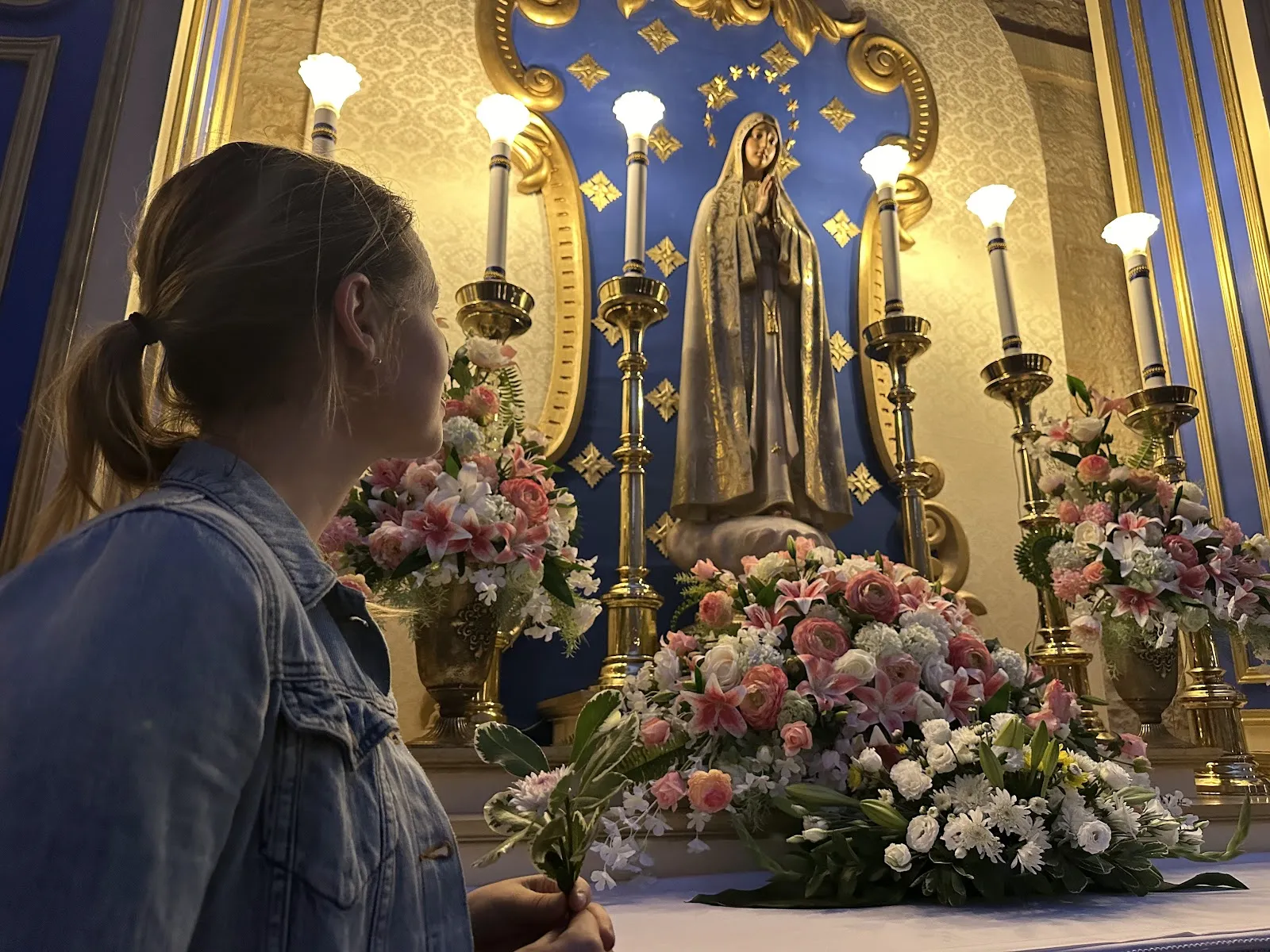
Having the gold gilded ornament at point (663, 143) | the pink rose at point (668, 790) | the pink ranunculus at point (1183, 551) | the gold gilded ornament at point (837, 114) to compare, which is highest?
the gold gilded ornament at point (837, 114)

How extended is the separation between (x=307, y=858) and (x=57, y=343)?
1322 millimetres

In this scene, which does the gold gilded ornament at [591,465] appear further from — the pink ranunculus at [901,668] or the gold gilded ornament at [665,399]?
the pink ranunculus at [901,668]

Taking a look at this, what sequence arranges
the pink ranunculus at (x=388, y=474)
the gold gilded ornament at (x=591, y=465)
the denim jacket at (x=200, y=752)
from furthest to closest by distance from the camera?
the gold gilded ornament at (x=591, y=465)
the pink ranunculus at (x=388, y=474)
the denim jacket at (x=200, y=752)

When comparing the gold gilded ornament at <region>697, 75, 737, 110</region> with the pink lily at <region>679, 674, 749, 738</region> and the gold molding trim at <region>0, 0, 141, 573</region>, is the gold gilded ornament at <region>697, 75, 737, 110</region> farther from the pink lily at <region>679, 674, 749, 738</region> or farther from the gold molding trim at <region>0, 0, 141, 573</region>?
the pink lily at <region>679, 674, 749, 738</region>

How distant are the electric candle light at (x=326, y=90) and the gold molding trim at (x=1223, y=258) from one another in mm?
2408

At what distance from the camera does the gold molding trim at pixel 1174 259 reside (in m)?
2.66

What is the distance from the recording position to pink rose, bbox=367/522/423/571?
1304 millimetres

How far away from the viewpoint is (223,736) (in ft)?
1.17

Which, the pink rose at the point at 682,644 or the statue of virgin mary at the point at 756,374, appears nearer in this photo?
the pink rose at the point at 682,644

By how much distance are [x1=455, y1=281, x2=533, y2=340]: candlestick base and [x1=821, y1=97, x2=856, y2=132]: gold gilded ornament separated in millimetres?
1682

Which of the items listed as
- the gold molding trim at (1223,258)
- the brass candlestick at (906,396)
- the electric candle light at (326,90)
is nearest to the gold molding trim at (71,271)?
the electric candle light at (326,90)

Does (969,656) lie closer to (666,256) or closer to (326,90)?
(326,90)

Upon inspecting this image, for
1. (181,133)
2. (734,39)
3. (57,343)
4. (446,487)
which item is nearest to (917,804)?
(446,487)

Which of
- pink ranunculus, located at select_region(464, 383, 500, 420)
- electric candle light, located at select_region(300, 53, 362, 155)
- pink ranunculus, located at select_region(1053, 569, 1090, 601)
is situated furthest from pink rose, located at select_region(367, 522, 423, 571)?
pink ranunculus, located at select_region(1053, 569, 1090, 601)
